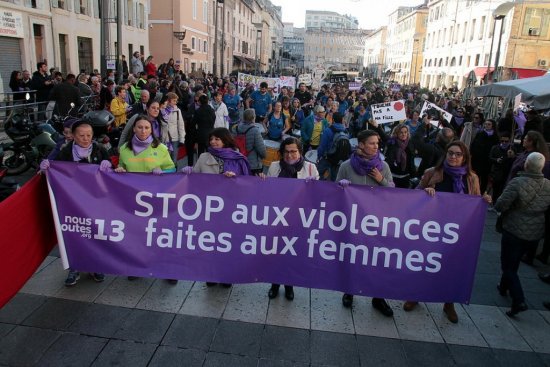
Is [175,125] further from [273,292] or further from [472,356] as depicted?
[472,356]

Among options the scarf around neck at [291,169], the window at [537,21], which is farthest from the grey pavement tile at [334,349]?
the window at [537,21]

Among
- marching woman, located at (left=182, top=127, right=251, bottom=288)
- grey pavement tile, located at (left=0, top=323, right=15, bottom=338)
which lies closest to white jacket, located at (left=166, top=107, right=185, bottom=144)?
marching woman, located at (left=182, top=127, right=251, bottom=288)

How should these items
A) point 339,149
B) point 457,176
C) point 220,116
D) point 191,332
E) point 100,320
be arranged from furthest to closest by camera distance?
1. point 220,116
2. point 339,149
3. point 457,176
4. point 100,320
5. point 191,332

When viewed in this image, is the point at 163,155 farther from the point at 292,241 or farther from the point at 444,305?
the point at 444,305

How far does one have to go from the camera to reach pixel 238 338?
13.0 ft

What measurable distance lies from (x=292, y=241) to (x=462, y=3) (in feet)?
175

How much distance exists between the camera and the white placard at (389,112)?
9.95 m

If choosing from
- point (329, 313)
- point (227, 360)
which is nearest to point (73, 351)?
point (227, 360)

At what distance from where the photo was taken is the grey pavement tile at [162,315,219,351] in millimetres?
3844

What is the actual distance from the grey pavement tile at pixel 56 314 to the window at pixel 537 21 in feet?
135

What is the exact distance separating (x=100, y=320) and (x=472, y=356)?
331 centimetres

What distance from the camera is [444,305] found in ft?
15.1

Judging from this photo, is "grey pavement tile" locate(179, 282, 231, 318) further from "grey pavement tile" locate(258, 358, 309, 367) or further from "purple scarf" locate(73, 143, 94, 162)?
"purple scarf" locate(73, 143, 94, 162)

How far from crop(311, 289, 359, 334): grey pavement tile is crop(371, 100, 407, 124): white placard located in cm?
604
